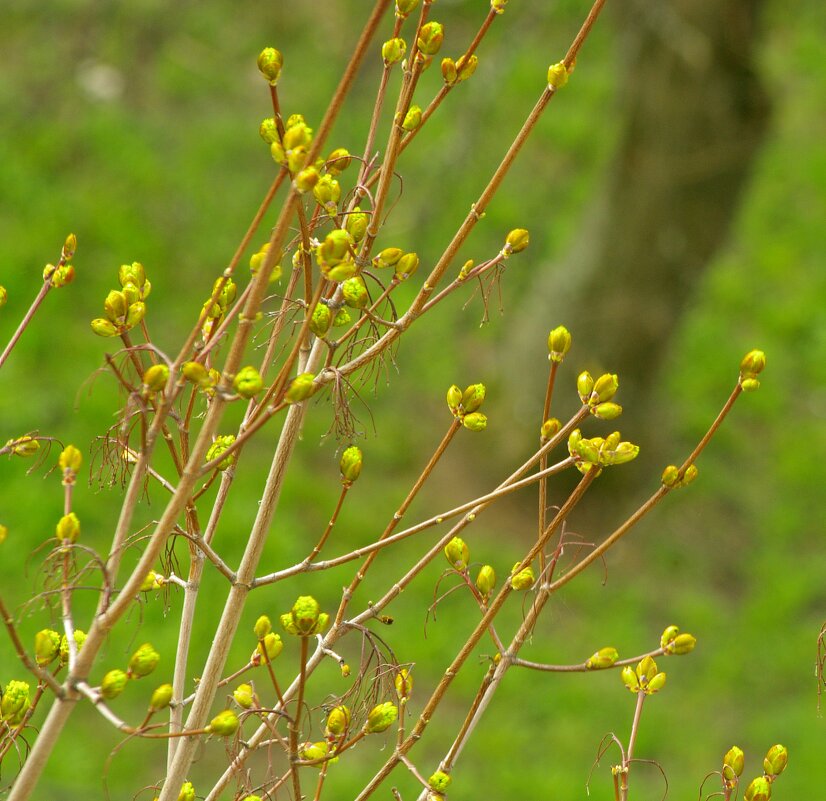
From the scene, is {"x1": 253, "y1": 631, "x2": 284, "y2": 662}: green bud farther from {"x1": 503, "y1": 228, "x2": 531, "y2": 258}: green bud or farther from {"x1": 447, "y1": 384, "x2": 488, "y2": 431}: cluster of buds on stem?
{"x1": 503, "y1": 228, "x2": 531, "y2": 258}: green bud

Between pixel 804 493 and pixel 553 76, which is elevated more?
pixel 553 76

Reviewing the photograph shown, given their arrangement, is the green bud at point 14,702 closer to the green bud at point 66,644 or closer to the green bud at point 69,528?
the green bud at point 66,644

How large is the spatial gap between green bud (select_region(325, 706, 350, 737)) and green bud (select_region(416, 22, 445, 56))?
78cm

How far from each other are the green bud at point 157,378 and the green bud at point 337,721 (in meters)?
0.41

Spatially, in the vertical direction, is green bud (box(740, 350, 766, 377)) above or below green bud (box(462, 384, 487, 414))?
above

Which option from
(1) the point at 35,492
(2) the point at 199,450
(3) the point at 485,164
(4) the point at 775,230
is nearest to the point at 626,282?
→ (3) the point at 485,164

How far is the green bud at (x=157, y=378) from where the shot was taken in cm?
112

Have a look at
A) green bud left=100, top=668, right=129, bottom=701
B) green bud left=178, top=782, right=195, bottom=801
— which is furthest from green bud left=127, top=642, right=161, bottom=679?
green bud left=178, top=782, right=195, bottom=801

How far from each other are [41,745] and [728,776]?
0.81m

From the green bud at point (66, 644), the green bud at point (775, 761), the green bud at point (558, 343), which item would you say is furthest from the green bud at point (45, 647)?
the green bud at point (775, 761)

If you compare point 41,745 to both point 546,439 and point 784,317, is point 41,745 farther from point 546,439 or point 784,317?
point 784,317

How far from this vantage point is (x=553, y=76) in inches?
57.4

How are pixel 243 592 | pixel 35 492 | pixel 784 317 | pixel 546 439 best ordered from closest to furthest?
pixel 243 592
pixel 546 439
pixel 35 492
pixel 784 317

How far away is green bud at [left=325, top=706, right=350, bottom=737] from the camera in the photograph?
125cm
